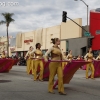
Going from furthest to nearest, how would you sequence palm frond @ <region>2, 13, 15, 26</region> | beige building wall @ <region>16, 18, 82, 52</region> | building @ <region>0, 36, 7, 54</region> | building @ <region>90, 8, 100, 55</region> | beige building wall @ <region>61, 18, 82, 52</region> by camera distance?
building @ <region>0, 36, 7, 54</region> < palm frond @ <region>2, 13, 15, 26</region> < beige building wall @ <region>16, 18, 82, 52</region> < beige building wall @ <region>61, 18, 82, 52</region> < building @ <region>90, 8, 100, 55</region>

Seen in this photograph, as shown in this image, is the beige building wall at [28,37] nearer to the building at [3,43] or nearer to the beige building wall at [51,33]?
the beige building wall at [51,33]

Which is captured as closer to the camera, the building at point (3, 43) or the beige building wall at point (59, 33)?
the beige building wall at point (59, 33)

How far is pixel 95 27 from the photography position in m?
39.2

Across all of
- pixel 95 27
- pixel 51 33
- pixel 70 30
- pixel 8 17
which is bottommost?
pixel 51 33

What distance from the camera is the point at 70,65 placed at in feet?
26.8

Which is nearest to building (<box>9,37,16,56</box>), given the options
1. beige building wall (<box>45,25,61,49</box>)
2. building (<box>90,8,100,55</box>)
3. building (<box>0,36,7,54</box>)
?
building (<box>0,36,7,54</box>)

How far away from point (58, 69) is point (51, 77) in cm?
34

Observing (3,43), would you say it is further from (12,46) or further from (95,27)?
(95,27)

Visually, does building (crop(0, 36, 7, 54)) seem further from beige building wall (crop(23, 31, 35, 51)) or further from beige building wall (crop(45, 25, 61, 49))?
beige building wall (crop(45, 25, 61, 49))

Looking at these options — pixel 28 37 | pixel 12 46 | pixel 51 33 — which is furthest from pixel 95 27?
pixel 12 46

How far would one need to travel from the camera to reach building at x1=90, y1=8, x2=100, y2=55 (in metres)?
37.9

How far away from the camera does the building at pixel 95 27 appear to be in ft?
124

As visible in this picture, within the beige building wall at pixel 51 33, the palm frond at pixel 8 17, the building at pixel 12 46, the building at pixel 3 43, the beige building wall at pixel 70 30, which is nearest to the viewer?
the beige building wall at pixel 70 30

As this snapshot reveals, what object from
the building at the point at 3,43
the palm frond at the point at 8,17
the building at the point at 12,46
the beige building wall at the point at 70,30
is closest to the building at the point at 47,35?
the beige building wall at the point at 70,30
